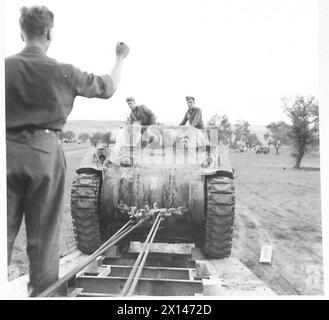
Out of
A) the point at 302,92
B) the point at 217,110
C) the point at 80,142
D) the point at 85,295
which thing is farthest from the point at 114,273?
the point at 302,92

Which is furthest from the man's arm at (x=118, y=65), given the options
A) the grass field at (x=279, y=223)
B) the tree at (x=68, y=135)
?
the grass field at (x=279, y=223)

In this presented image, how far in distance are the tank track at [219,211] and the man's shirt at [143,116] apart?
0.58 m

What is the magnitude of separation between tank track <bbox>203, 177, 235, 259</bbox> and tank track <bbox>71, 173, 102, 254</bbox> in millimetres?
786

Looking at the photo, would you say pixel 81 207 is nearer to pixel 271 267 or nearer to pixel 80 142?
pixel 80 142

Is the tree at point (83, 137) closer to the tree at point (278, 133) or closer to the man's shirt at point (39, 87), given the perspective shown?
the man's shirt at point (39, 87)

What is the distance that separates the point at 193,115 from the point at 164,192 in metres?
0.59

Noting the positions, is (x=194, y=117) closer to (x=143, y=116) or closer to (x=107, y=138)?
(x=143, y=116)

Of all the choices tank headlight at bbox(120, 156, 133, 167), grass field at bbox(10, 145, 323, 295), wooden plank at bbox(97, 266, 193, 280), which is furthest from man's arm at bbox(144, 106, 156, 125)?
wooden plank at bbox(97, 266, 193, 280)

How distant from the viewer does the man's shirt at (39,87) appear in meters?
2.15

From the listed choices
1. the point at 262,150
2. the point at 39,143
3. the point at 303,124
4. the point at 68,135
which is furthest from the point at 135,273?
the point at 262,150

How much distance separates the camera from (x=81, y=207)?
3.48 meters

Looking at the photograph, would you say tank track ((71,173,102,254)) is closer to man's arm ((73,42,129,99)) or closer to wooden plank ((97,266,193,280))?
wooden plank ((97,266,193,280))

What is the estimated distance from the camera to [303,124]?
2969 mm
